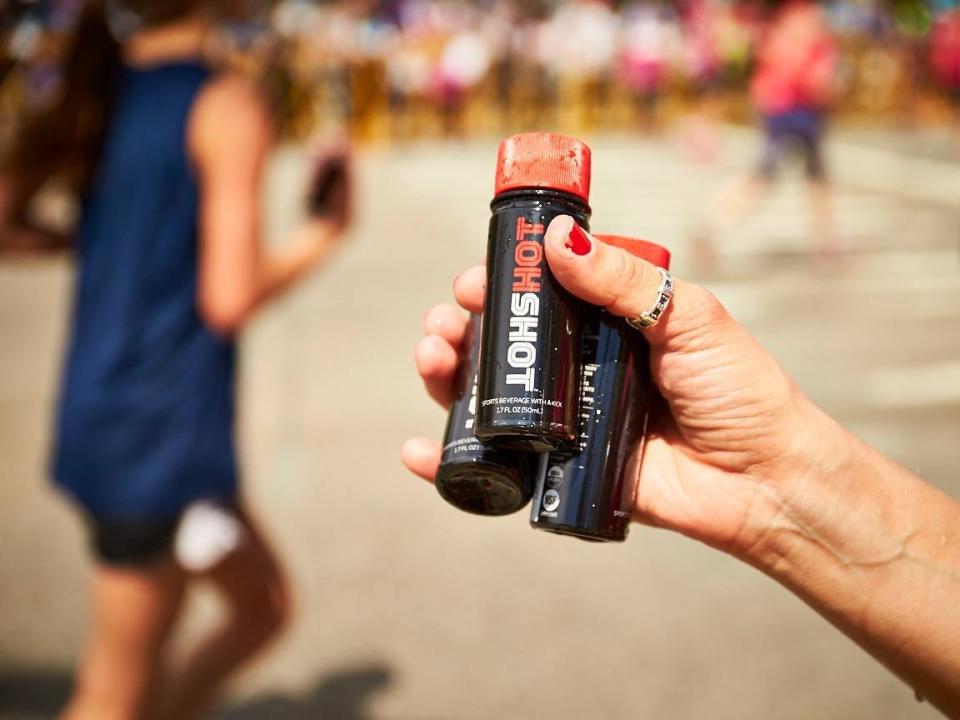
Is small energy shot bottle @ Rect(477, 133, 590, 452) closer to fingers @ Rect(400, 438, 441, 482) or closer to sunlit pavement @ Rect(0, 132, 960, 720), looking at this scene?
fingers @ Rect(400, 438, 441, 482)

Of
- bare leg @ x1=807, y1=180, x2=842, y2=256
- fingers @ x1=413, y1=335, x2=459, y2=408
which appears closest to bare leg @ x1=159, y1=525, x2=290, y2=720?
fingers @ x1=413, y1=335, x2=459, y2=408

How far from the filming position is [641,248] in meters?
1.30

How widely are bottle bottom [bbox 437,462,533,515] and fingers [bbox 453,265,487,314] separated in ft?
0.85

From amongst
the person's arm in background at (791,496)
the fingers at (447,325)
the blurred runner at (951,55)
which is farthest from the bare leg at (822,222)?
the blurred runner at (951,55)

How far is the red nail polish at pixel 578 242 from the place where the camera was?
3.77 feet

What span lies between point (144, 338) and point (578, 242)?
4.22ft

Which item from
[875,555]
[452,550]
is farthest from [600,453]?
[452,550]

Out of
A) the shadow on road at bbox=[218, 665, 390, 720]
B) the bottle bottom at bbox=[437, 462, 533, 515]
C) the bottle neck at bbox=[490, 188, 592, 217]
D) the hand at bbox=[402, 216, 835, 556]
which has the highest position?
the bottle neck at bbox=[490, 188, 592, 217]

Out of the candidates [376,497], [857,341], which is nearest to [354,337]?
[376,497]

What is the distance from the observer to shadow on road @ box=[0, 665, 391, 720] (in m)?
3.00

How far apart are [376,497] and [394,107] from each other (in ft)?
40.5

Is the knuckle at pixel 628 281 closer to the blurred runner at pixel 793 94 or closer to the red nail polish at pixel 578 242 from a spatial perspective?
the red nail polish at pixel 578 242

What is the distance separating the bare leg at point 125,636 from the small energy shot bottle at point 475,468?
101 centimetres

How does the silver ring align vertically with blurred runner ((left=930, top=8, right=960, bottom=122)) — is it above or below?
below
